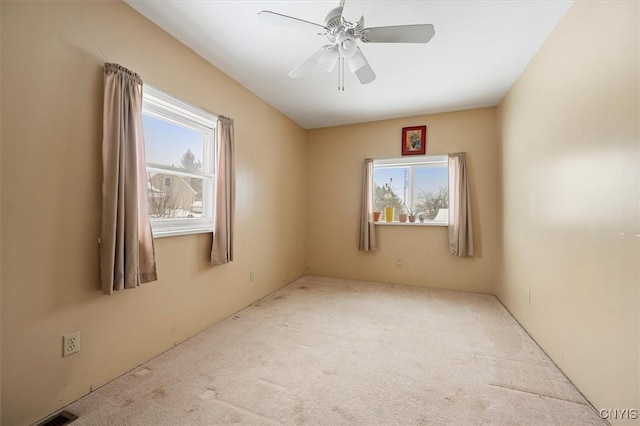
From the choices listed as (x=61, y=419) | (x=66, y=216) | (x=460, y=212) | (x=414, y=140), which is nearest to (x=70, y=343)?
(x=61, y=419)

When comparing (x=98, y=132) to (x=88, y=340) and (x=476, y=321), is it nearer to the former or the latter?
(x=88, y=340)

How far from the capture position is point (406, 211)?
4195mm

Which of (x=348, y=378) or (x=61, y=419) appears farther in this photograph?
(x=348, y=378)

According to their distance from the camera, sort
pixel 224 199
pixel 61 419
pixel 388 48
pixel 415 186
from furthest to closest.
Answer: pixel 415 186 → pixel 224 199 → pixel 388 48 → pixel 61 419

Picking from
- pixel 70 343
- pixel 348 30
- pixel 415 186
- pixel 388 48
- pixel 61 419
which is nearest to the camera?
pixel 61 419

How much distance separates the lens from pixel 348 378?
5.98 ft

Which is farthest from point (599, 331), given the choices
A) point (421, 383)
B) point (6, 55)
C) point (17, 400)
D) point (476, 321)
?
point (6, 55)

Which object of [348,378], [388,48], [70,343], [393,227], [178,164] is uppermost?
[388,48]

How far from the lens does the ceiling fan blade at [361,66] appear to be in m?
1.89

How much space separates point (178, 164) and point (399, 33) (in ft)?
6.61

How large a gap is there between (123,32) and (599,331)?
353 cm

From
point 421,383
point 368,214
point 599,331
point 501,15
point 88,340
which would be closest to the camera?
point 599,331

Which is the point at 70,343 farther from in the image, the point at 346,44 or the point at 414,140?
the point at 414,140

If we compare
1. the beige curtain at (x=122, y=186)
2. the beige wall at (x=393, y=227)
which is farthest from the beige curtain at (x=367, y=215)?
the beige curtain at (x=122, y=186)
